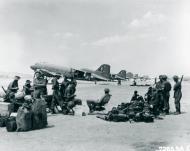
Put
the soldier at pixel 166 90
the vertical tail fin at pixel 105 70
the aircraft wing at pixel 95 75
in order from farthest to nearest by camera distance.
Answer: the vertical tail fin at pixel 105 70
the aircraft wing at pixel 95 75
the soldier at pixel 166 90

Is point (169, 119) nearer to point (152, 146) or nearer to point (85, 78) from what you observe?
point (152, 146)

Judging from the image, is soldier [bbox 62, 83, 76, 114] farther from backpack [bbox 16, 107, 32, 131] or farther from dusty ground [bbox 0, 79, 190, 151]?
backpack [bbox 16, 107, 32, 131]

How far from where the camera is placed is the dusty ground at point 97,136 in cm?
924

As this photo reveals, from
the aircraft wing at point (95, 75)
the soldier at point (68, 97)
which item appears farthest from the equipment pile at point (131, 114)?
the aircraft wing at point (95, 75)

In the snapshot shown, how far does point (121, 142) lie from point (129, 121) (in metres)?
3.99

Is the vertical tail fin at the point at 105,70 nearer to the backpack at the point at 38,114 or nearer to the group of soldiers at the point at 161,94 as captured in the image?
the group of soldiers at the point at 161,94

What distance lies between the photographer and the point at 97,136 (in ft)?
35.3

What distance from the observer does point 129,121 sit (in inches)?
546

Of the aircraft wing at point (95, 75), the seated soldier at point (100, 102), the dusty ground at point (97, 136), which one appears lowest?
the dusty ground at point (97, 136)

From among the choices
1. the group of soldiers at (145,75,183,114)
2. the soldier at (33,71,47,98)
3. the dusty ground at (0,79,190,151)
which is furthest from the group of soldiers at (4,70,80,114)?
the group of soldiers at (145,75,183,114)

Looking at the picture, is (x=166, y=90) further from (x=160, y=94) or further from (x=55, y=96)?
(x=55, y=96)

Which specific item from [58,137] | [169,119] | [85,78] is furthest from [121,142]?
[85,78]

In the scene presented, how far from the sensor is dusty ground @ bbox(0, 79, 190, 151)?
9242 millimetres

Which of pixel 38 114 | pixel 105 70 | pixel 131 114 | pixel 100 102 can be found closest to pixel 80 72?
pixel 105 70
